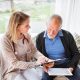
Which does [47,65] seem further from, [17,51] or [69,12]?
[69,12]

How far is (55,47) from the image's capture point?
6.88 ft

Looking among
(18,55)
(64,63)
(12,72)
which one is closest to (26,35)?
(18,55)

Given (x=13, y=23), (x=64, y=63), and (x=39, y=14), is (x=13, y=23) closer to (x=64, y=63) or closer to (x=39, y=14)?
(x=64, y=63)

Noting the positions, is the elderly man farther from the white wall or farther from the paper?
the white wall

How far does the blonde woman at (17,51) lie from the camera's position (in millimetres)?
1729

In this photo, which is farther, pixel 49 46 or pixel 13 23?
pixel 49 46

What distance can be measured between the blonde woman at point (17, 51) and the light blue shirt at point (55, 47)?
0.82 ft

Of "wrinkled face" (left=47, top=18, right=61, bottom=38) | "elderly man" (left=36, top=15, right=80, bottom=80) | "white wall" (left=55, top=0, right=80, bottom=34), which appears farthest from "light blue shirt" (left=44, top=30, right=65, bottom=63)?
"white wall" (left=55, top=0, right=80, bottom=34)

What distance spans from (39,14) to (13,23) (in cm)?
114

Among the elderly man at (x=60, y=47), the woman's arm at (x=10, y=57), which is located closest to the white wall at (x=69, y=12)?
the elderly man at (x=60, y=47)

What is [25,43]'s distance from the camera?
1888 millimetres

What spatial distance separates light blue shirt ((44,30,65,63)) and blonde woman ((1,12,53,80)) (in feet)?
0.82

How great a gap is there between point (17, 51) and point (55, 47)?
47 cm

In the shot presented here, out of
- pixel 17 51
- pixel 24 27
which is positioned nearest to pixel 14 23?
pixel 24 27
